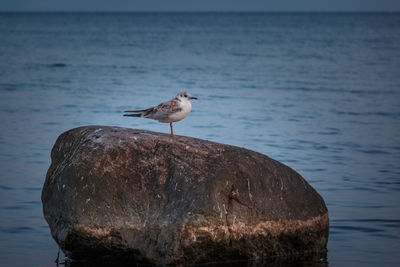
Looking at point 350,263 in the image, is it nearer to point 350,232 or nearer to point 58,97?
point 350,232

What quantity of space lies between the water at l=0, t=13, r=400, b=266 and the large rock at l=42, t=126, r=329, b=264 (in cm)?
93

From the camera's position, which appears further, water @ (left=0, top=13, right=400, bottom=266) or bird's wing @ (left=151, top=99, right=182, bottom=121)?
water @ (left=0, top=13, right=400, bottom=266)

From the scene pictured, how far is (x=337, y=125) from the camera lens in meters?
17.8

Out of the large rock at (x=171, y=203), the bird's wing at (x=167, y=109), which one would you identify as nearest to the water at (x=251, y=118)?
the large rock at (x=171, y=203)

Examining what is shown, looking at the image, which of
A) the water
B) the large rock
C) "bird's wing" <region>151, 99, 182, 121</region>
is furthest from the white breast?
the water

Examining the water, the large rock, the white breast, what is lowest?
the water

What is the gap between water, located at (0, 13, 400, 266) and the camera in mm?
8953

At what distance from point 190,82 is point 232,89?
130 inches

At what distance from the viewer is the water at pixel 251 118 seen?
352 inches

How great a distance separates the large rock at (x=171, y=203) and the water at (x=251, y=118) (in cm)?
93

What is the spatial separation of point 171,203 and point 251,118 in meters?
12.1

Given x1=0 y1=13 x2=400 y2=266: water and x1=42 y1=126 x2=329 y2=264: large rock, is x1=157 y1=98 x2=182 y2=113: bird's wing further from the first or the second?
x1=0 y1=13 x2=400 y2=266: water

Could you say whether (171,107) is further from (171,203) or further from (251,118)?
(251,118)

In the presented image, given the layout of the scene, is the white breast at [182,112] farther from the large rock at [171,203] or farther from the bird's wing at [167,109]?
the large rock at [171,203]
